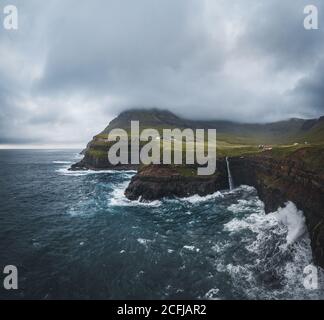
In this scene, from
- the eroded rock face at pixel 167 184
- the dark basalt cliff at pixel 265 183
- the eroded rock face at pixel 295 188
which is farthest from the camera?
the eroded rock face at pixel 167 184

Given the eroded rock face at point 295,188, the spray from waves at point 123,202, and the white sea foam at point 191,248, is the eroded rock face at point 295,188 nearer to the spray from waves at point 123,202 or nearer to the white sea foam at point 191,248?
the white sea foam at point 191,248

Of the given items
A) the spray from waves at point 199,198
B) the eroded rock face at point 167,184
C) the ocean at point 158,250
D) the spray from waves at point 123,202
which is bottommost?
the ocean at point 158,250

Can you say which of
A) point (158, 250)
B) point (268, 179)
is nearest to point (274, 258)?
point (158, 250)

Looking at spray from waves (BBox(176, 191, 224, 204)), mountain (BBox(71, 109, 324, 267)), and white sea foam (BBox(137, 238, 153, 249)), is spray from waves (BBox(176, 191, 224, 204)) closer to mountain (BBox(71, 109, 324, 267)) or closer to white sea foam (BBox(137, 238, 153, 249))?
mountain (BBox(71, 109, 324, 267))

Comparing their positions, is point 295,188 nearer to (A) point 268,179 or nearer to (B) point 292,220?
(B) point 292,220

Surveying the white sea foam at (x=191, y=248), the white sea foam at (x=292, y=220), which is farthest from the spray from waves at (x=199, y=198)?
the white sea foam at (x=191, y=248)
